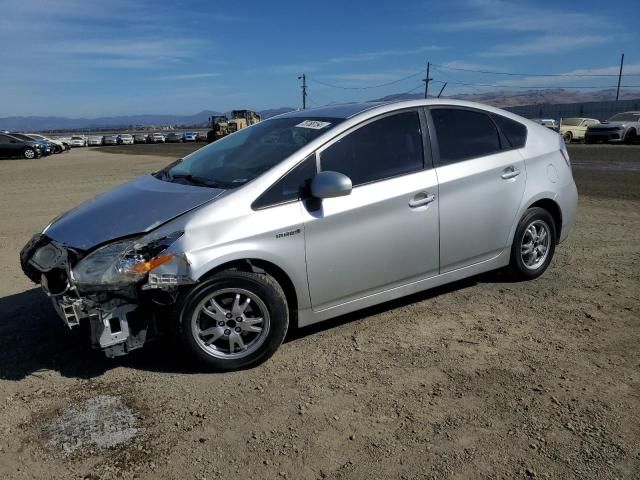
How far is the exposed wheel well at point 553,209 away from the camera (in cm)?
502

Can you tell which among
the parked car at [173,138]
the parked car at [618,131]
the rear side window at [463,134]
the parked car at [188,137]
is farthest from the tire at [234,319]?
the parked car at [173,138]

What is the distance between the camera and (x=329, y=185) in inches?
142

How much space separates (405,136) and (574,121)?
32471 millimetres

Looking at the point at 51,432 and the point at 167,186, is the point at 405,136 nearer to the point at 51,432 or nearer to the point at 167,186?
the point at 167,186

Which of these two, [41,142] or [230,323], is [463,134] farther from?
[41,142]

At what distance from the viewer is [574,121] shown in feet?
107

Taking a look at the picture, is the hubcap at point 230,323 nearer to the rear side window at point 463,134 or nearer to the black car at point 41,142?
the rear side window at point 463,134

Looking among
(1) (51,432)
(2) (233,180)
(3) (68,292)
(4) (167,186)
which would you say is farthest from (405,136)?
(1) (51,432)

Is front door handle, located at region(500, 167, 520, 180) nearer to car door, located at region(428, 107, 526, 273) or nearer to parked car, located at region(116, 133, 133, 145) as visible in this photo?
car door, located at region(428, 107, 526, 273)

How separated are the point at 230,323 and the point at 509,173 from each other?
2734 millimetres

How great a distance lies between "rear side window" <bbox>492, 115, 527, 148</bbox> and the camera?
15.9 feet

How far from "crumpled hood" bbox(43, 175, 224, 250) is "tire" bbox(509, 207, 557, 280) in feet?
9.08

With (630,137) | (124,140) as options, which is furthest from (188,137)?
(630,137)

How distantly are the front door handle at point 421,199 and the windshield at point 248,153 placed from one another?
0.82m
